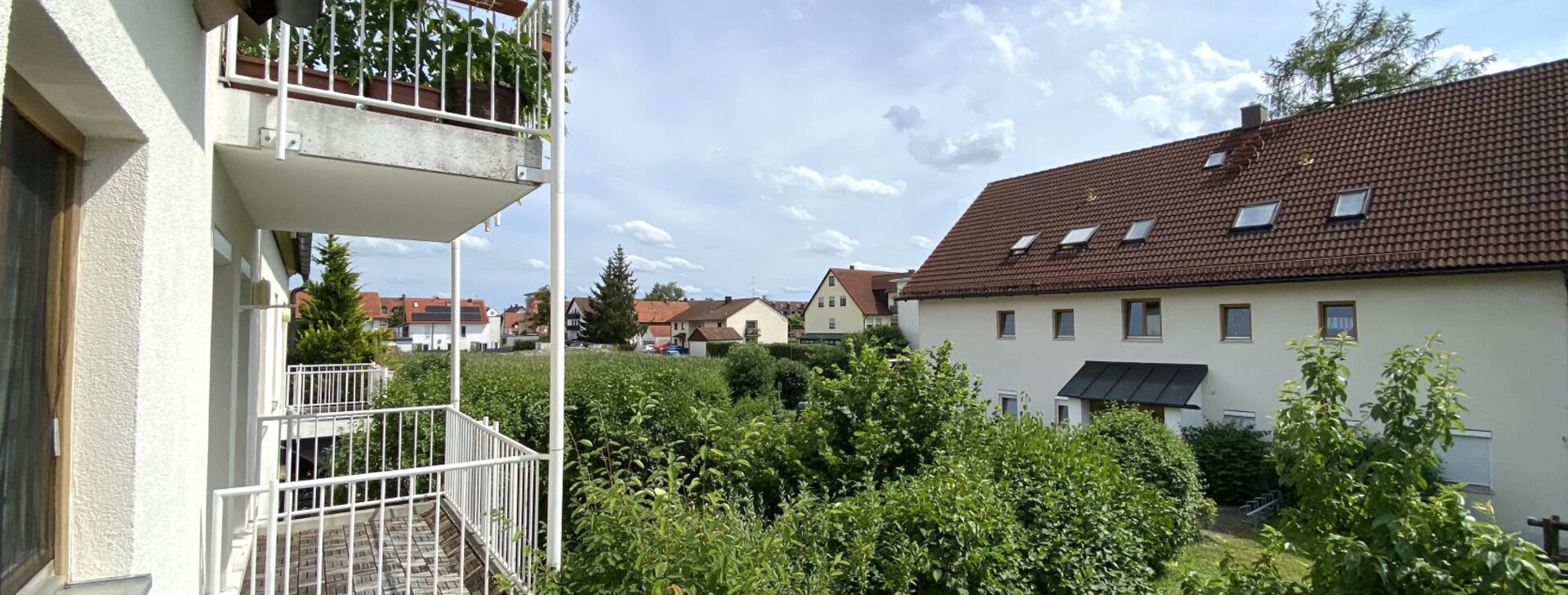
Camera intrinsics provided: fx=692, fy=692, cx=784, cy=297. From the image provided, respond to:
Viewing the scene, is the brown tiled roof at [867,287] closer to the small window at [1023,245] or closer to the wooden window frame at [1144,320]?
the small window at [1023,245]

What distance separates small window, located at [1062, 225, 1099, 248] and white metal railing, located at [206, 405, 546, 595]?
14.7 m

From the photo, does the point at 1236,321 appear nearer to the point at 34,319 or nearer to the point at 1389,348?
the point at 1389,348

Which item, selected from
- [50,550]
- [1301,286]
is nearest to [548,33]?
[50,550]

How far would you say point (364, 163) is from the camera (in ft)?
11.7

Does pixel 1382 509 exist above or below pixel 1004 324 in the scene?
below

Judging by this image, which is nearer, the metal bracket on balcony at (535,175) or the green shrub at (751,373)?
Result: the metal bracket on balcony at (535,175)

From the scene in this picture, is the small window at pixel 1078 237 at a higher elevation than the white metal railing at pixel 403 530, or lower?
higher

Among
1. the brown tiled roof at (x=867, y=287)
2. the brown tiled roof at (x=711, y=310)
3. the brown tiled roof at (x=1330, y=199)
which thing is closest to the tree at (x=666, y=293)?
the brown tiled roof at (x=711, y=310)

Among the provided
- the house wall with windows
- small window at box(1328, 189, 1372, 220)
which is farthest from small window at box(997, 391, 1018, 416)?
small window at box(1328, 189, 1372, 220)

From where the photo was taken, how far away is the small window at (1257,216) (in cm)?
1373

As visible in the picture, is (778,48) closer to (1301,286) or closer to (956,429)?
(956,429)

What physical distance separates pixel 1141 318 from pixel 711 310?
199 feet

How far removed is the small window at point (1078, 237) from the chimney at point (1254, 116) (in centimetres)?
418

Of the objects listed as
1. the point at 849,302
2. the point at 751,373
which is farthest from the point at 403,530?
the point at 849,302
